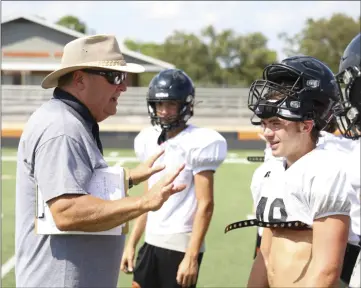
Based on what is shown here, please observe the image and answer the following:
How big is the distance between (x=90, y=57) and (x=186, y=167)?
120cm

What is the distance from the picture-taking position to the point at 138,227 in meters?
3.99

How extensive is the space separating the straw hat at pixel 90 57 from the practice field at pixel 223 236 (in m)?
3.15

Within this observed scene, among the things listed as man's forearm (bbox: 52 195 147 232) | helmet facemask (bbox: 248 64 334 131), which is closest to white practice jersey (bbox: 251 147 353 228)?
helmet facemask (bbox: 248 64 334 131)

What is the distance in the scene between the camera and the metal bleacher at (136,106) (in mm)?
21109

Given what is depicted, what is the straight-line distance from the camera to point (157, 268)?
375cm

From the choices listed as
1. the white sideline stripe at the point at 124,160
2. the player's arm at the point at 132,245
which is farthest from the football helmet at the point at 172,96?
the white sideline stripe at the point at 124,160

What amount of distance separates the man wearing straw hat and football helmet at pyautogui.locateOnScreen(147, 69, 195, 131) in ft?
3.68

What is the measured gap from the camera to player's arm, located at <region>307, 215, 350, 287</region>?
2.14 metres

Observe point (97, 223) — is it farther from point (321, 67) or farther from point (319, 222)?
point (321, 67)

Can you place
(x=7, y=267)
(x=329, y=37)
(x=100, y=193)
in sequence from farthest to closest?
1. (x=329, y=37)
2. (x=7, y=267)
3. (x=100, y=193)

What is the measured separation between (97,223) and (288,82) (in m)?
0.98

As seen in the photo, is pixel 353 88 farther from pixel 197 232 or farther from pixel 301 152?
pixel 197 232

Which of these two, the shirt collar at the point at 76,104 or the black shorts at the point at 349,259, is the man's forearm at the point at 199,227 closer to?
the black shorts at the point at 349,259

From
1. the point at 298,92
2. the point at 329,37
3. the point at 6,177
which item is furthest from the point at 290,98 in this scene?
the point at 329,37
